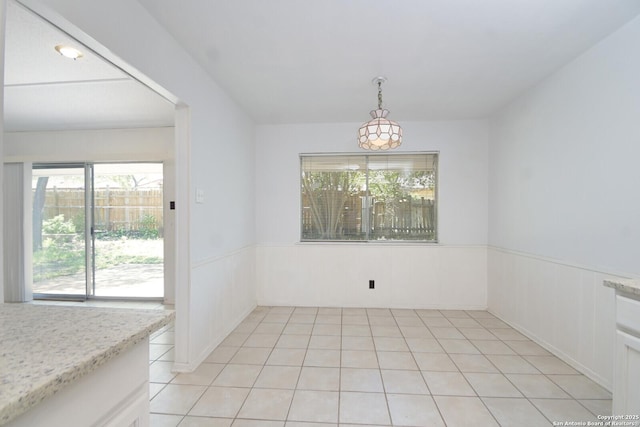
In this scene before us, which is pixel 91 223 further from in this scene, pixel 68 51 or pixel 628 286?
pixel 628 286

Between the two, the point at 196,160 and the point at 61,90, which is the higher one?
the point at 61,90

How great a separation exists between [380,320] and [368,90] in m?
2.55

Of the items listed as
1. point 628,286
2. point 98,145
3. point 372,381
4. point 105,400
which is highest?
point 98,145

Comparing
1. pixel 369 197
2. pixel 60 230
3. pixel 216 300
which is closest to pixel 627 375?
pixel 216 300

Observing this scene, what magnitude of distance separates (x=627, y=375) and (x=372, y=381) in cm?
140

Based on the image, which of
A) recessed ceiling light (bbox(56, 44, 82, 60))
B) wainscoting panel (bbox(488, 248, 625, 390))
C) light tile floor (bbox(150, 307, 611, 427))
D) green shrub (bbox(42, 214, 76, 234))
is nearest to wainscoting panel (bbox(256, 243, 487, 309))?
wainscoting panel (bbox(488, 248, 625, 390))

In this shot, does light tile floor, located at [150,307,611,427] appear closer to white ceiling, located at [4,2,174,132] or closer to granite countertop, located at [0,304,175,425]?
granite countertop, located at [0,304,175,425]

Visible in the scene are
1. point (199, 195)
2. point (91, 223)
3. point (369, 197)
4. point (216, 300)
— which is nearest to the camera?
point (199, 195)

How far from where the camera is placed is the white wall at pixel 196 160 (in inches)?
58.2

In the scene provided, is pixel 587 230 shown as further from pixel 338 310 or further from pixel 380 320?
pixel 338 310

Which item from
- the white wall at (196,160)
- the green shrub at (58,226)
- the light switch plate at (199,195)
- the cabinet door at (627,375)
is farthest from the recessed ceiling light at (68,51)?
the cabinet door at (627,375)

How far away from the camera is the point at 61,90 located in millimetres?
2816

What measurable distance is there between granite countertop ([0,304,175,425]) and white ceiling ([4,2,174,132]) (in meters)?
1.37

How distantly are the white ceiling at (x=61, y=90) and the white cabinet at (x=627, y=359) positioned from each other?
9.29 feet
